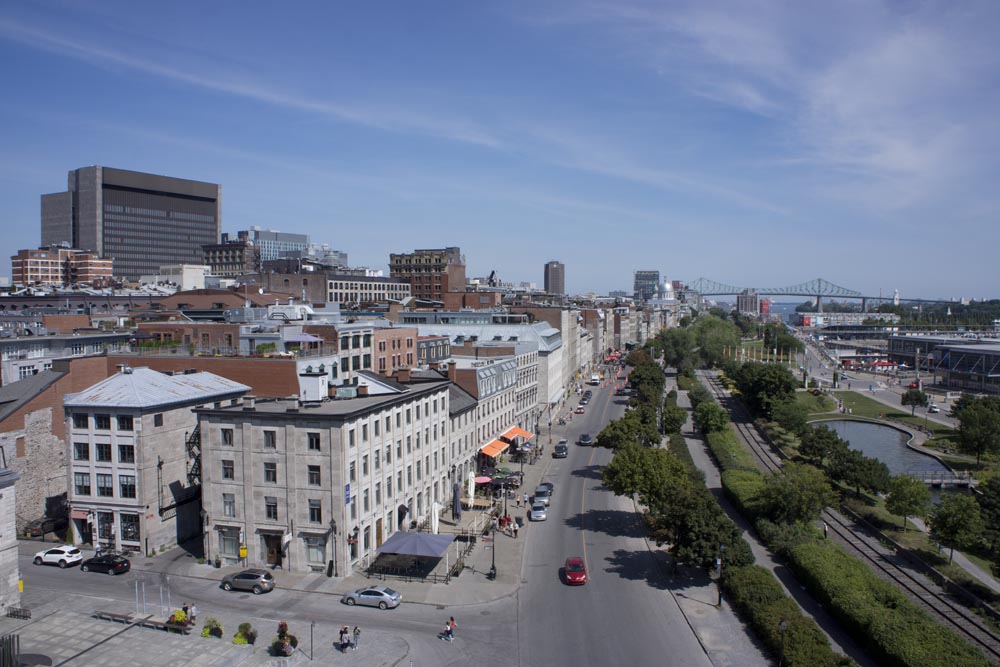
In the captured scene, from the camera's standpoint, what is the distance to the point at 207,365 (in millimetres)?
55375

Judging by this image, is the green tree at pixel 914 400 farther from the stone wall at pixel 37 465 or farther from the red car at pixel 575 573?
the stone wall at pixel 37 465

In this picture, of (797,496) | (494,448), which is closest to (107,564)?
(494,448)

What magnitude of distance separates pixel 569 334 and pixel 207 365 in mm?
83664

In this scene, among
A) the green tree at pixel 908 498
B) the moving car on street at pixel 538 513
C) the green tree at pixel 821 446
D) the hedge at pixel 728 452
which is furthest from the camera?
the hedge at pixel 728 452

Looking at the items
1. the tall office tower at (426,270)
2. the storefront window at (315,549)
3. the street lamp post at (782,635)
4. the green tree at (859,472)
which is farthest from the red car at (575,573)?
the tall office tower at (426,270)

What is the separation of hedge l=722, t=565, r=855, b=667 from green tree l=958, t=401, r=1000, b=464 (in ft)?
174

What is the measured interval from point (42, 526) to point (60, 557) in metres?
7.49

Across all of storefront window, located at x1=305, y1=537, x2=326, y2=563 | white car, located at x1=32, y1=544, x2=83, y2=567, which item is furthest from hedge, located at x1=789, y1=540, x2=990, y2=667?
white car, located at x1=32, y1=544, x2=83, y2=567

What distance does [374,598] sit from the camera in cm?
3662

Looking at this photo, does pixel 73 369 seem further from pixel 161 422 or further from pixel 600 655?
pixel 600 655

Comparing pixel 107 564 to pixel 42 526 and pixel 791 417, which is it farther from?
pixel 791 417

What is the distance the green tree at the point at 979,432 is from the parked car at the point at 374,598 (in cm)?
6997

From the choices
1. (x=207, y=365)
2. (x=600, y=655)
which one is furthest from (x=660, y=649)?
(x=207, y=365)

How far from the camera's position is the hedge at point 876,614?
2970 cm
